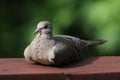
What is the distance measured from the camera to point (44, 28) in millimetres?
1441

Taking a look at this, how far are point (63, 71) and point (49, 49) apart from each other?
94mm

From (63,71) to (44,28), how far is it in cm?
16

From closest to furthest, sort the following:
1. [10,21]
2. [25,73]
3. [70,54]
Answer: [25,73]
[70,54]
[10,21]

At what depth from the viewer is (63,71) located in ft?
4.45

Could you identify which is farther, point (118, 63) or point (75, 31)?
point (75, 31)

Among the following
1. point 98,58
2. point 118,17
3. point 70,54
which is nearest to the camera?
point 70,54

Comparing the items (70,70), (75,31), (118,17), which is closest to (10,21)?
(75,31)

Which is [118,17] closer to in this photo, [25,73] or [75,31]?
[75,31]

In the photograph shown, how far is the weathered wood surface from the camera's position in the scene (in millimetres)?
1323

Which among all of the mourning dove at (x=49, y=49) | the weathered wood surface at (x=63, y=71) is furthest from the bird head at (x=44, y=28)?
the weathered wood surface at (x=63, y=71)

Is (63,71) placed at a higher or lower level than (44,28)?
lower

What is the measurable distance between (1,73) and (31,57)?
141 mm

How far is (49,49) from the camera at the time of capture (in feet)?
4.64

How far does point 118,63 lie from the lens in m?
1.48
